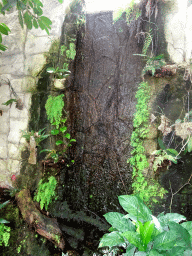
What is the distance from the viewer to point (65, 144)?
3.04 m

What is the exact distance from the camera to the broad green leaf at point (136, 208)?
150 centimetres

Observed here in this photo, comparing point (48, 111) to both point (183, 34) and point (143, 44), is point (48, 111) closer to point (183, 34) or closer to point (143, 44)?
point (143, 44)

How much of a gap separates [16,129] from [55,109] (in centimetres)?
89

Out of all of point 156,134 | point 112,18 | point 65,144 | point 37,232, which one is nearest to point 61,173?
point 65,144

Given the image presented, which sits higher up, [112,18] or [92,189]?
[112,18]

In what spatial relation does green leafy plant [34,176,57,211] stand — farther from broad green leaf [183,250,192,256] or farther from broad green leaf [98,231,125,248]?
broad green leaf [183,250,192,256]

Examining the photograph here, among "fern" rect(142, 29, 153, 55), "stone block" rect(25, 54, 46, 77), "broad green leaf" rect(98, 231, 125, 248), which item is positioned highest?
"fern" rect(142, 29, 153, 55)

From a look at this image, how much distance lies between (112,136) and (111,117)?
297 mm

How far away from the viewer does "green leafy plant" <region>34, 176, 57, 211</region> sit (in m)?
2.88

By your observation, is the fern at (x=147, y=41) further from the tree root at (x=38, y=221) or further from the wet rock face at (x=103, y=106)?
the tree root at (x=38, y=221)

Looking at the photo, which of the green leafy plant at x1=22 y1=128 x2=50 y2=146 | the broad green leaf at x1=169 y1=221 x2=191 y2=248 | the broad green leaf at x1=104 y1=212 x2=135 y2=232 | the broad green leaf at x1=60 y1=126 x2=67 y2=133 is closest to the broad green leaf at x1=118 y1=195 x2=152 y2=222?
the broad green leaf at x1=104 y1=212 x2=135 y2=232

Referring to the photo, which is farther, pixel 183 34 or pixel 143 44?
pixel 143 44

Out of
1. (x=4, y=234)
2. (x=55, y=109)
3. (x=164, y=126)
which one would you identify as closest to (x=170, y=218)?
(x=164, y=126)

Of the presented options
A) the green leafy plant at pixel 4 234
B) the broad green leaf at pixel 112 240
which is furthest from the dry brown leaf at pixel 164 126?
the green leafy plant at pixel 4 234
